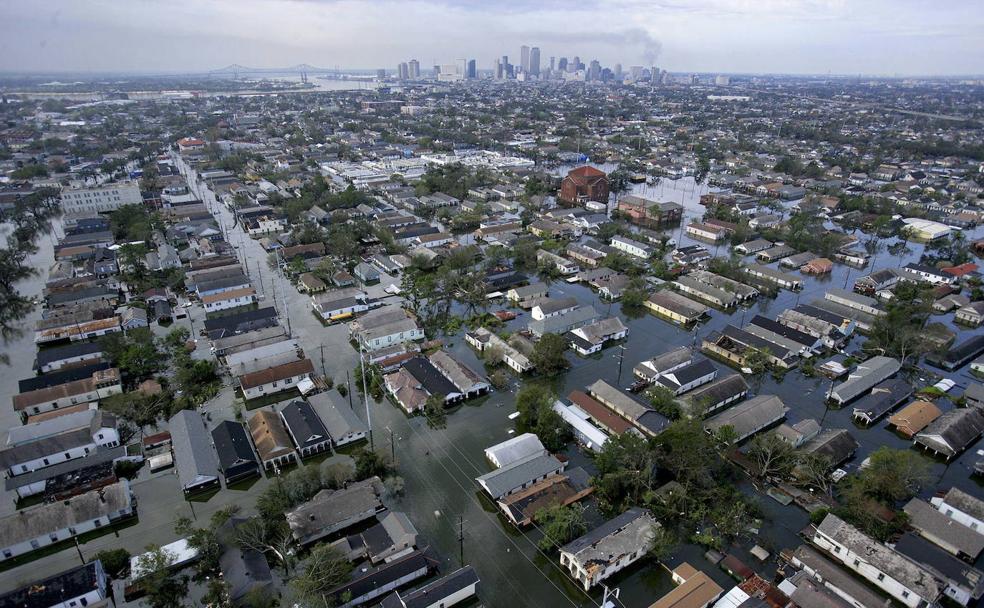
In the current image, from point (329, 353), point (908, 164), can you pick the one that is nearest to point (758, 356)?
point (329, 353)

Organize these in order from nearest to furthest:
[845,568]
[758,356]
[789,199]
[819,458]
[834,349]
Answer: [845,568]
[819,458]
[758,356]
[834,349]
[789,199]

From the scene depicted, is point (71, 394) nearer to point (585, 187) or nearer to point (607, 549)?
point (607, 549)

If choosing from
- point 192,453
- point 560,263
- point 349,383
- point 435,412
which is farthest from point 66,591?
point 560,263

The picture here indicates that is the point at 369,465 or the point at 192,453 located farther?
the point at 192,453

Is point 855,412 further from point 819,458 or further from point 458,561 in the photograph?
point 458,561

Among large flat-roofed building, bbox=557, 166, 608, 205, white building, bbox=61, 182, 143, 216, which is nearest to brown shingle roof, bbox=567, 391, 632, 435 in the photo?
large flat-roofed building, bbox=557, 166, 608, 205

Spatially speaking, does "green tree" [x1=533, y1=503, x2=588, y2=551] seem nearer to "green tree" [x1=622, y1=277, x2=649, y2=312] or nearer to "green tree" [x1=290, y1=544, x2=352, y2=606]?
"green tree" [x1=290, y1=544, x2=352, y2=606]
